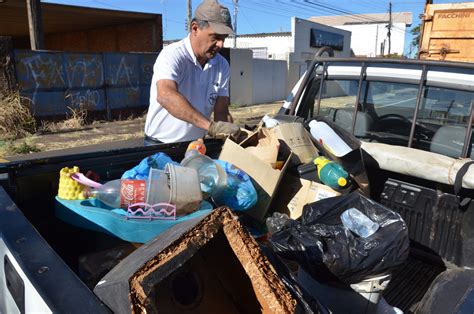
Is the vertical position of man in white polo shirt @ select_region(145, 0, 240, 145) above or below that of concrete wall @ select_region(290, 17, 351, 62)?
below

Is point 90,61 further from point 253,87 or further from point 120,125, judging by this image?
point 253,87

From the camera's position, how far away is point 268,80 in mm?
22047

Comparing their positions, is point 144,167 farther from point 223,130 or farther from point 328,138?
point 328,138

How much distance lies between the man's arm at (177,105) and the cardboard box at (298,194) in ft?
2.48

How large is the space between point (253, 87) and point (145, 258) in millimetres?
19844

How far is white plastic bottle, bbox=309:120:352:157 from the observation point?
239 centimetres

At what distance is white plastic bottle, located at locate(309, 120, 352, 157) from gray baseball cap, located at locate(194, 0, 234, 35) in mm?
968

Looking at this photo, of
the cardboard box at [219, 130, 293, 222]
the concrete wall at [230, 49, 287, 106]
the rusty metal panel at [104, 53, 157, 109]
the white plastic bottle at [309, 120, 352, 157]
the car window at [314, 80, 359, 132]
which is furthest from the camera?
the concrete wall at [230, 49, 287, 106]

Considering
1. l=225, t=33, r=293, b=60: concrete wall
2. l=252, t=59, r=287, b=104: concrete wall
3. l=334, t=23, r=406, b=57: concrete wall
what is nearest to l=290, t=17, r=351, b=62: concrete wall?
l=225, t=33, r=293, b=60: concrete wall

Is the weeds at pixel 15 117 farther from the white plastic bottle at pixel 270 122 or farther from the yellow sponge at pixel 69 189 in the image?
the yellow sponge at pixel 69 189

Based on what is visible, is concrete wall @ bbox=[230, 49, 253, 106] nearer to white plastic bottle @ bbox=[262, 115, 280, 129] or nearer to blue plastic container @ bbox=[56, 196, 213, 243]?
white plastic bottle @ bbox=[262, 115, 280, 129]

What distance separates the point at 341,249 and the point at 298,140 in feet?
3.46

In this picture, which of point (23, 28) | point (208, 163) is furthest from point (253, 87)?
point (208, 163)

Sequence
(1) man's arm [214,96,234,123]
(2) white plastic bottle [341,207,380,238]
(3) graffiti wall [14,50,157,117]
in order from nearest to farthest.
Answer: (2) white plastic bottle [341,207,380,238] → (1) man's arm [214,96,234,123] → (3) graffiti wall [14,50,157,117]
